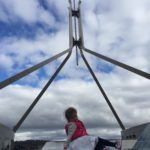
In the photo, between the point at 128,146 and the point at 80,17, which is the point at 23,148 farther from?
the point at 128,146

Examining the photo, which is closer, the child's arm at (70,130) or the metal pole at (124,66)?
the child's arm at (70,130)

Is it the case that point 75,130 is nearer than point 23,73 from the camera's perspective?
Yes

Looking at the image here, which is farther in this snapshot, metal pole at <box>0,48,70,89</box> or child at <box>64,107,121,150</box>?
metal pole at <box>0,48,70,89</box>

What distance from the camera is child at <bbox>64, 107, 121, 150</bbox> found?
14.5 feet

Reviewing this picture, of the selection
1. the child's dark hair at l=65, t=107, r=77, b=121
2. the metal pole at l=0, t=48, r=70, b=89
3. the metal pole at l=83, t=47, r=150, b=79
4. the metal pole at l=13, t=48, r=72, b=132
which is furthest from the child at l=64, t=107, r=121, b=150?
the metal pole at l=13, t=48, r=72, b=132

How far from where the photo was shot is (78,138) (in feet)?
14.8

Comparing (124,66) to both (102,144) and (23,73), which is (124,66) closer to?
(23,73)

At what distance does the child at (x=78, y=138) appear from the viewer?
4.42 meters

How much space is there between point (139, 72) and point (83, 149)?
800 inches

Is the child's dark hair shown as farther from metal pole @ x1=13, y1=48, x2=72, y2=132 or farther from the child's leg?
metal pole @ x1=13, y1=48, x2=72, y2=132

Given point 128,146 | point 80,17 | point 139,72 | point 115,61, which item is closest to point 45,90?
point 80,17

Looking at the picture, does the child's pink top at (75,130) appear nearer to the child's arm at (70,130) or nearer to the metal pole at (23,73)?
the child's arm at (70,130)

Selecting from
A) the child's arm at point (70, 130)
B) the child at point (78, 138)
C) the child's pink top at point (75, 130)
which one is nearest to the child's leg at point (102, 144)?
the child at point (78, 138)

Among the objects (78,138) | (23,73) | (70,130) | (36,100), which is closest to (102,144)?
(78,138)
